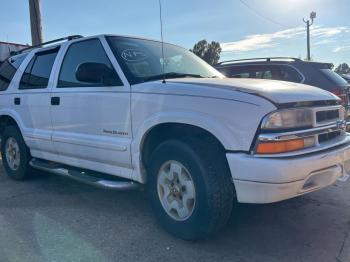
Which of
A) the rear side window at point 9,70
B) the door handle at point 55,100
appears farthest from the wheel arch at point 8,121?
the door handle at point 55,100

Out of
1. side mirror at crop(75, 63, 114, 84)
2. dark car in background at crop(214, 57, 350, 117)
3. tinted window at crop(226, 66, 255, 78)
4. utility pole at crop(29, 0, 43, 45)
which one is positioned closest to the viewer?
side mirror at crop(75, 63, 114, 84)

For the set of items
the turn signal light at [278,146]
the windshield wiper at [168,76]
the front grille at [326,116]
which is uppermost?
the windshield wiper at [168,76]

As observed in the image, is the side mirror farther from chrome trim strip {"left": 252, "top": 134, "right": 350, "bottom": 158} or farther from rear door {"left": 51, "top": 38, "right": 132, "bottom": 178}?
chrome trim strip {"left": 252, "top": 134, "right": 350, "bottom": 158}

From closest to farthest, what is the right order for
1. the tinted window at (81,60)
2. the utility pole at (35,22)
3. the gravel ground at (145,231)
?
the gravel ground at (145,231)
the tinted window at (81,60)
the utility pole at (35,22)

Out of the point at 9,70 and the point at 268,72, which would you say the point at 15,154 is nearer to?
the point at 9,70

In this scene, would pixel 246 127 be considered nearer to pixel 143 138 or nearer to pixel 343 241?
pixel 143 138

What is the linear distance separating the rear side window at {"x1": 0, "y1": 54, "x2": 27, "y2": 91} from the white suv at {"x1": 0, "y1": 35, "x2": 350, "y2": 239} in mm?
909

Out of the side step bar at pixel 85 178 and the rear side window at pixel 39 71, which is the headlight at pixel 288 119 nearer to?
the side step bar at pixel 85 178

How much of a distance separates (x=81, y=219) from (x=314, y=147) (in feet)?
7.76

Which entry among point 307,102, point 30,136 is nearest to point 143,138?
Answer: point 307,102

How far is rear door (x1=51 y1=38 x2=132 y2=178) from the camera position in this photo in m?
4.08

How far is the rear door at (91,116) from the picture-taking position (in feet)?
13.4

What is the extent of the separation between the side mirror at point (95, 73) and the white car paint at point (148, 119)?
0.10 metres

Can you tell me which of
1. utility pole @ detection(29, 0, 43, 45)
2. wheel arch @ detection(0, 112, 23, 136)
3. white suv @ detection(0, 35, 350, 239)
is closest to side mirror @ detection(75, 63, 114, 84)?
white suv @ detection(0, 35, 350, 239)
